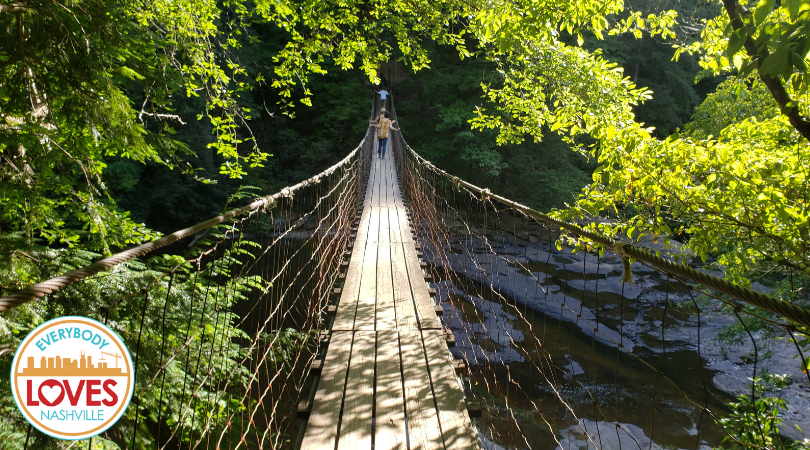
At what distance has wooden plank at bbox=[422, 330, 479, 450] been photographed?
4.67 ft

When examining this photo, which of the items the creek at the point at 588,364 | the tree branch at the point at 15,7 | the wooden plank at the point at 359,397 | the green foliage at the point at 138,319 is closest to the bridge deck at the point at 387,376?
the wooden plank at the point at 359,397

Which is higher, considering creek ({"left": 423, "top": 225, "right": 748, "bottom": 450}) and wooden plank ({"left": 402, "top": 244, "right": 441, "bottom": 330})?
wooden plank ({"left": 402, "top": 244, "right": 441, "bottom": 330})

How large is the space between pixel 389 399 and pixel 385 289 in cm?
120

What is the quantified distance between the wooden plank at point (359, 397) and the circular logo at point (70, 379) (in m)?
0.70

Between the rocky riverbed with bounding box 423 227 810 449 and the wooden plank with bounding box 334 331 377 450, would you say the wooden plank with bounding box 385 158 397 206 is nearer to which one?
the rocky riverbed with bounding box 423 227 810 449

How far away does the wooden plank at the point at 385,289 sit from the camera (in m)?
2.31

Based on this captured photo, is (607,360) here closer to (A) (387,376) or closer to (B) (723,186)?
(B) (723,186)

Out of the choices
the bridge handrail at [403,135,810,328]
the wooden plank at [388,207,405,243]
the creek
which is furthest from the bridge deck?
the wooden plank at [388,207,405,243]

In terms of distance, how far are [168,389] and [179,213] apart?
26.7ft

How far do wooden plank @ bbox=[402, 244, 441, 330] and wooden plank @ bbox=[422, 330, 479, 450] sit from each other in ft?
0.46

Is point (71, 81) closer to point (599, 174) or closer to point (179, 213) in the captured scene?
point (599, 174)

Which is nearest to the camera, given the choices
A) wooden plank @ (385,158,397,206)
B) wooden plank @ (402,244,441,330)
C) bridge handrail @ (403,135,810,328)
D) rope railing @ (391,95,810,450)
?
bridge handrail @ (403,135,810,328)

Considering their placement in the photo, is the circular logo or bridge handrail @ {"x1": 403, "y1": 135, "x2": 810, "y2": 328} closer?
bridge handrail @ {"x1": 403, "y1": 135, "x2": 810, "y2": 328}

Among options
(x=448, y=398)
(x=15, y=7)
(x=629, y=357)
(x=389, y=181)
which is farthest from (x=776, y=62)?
(x=389, y=181)
